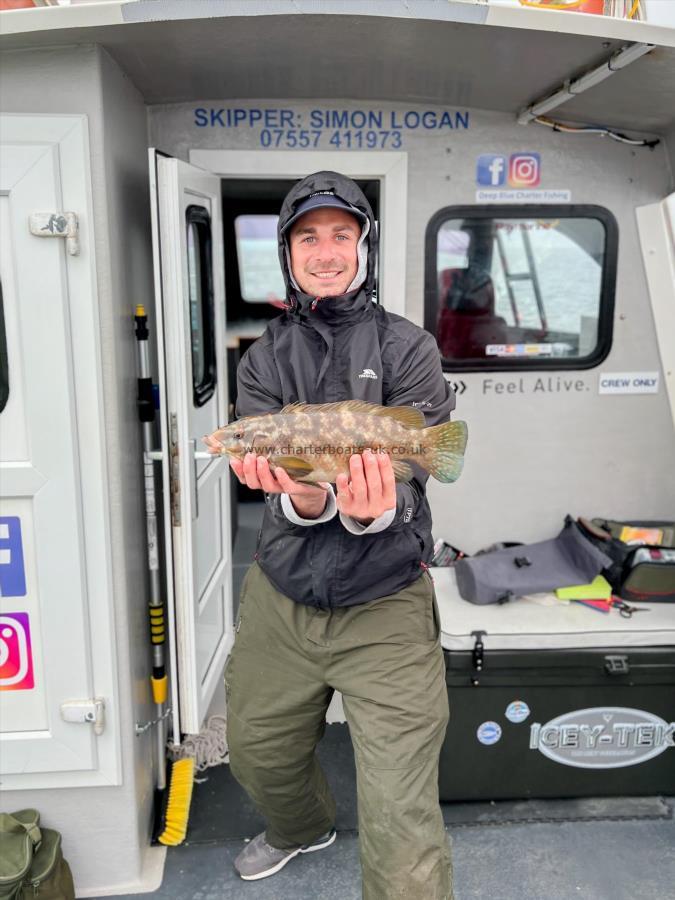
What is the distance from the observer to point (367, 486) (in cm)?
186

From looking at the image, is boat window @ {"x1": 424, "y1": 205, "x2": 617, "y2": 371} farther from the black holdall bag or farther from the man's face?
the man's face

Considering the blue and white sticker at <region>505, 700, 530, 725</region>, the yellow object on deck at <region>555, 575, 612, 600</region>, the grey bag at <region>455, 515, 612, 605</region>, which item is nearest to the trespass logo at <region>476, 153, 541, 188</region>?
the grey bag at <region>455, 515, 612, 605</region>

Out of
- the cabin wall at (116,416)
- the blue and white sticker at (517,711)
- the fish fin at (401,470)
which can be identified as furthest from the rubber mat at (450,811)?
the fish fin at (401,470)

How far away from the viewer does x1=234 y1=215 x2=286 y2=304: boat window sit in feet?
22.9

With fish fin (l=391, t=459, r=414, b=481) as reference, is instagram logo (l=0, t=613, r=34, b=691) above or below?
below

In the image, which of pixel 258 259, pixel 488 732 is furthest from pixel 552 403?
pixel 258 259

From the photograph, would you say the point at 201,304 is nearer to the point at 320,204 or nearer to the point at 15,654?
the point at 320,204

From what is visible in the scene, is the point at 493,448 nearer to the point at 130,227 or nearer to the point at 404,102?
the point at 404,102

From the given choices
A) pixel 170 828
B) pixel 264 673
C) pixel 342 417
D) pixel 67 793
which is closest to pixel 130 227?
pixel 342 417

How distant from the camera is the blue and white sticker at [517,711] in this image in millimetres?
3152

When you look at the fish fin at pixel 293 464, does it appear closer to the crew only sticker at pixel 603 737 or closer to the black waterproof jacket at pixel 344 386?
the black waterproof jacket at pixel 344 386

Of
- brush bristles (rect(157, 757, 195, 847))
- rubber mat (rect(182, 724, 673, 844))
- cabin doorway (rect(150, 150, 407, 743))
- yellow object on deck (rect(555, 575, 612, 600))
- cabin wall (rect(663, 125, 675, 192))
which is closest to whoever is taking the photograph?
cabin doorway (rect(150, 150, 407, 743))

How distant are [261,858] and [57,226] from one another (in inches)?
99.5

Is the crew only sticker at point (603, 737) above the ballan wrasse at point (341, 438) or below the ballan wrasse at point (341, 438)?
below
